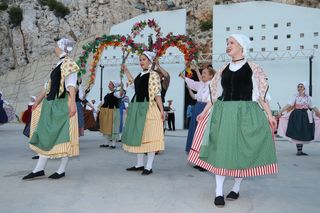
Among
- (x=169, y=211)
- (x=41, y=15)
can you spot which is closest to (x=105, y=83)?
(x=41, y=15)

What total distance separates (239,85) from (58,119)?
1.87 m

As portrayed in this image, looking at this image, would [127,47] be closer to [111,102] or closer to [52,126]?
[111,102]

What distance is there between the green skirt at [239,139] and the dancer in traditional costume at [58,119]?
1483mm

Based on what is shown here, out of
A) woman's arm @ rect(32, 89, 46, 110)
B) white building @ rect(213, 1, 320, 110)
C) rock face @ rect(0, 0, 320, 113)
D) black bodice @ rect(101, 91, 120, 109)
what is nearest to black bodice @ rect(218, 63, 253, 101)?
woman's arm @ rect(32, 89, 46, 110)

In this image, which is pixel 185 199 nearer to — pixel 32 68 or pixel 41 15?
pixel 32 68

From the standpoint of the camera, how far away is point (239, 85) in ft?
10.1

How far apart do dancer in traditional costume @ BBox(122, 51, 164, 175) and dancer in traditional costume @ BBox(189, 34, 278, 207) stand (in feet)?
4.04

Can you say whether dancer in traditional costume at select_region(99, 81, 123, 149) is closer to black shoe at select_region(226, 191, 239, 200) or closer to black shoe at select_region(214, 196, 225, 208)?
black shoe at select_region(226, 191, 239, 200)

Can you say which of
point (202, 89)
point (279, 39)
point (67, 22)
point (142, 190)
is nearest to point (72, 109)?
point (142, 190)

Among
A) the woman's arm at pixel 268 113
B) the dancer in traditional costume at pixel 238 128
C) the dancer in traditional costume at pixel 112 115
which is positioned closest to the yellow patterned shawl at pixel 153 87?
the dancer in traditional costume at pixel 238 128

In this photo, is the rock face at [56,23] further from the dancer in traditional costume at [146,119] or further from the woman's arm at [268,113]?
the woman's arm at [268,113]

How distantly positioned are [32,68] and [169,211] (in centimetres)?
2200

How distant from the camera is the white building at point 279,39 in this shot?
13523mm

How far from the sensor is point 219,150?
9.75 feet
